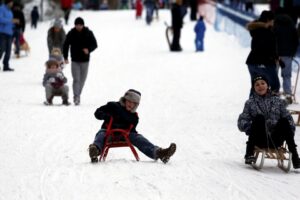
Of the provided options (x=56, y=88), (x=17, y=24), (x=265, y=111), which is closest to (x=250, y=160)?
(x=265, y=111)

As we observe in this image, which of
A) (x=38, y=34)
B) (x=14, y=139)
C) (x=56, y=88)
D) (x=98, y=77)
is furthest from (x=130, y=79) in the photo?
(x=38, y=34)

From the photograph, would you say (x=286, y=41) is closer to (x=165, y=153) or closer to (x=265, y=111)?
(x=265, y=111)

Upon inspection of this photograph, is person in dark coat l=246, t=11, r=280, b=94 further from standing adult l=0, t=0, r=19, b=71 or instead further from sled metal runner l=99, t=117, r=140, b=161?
standing adult l=0, t=0, r=19, b=71

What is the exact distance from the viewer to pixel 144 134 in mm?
12469

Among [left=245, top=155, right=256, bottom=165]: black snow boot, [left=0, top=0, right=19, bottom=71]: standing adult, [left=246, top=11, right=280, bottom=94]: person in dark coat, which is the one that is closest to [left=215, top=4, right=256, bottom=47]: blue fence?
[left=0, top=0, right=19, bottom=71]: standing adult

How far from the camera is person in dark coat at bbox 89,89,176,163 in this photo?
955 centimetres

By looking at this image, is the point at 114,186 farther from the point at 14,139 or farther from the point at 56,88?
the point at 56,88

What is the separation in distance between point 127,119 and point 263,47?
15.3ft

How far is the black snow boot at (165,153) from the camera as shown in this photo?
950 centimetres

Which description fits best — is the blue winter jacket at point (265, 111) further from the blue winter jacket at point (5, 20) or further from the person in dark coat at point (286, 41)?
the blue winter jacket at point (5, 20)

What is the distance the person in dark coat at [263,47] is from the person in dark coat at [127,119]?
4.52 metres

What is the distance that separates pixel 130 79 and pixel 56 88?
566 centimetres

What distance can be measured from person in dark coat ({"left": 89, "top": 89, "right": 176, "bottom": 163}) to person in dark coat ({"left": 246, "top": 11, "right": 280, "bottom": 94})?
4.52 metres

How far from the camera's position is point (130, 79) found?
21.1 metres
